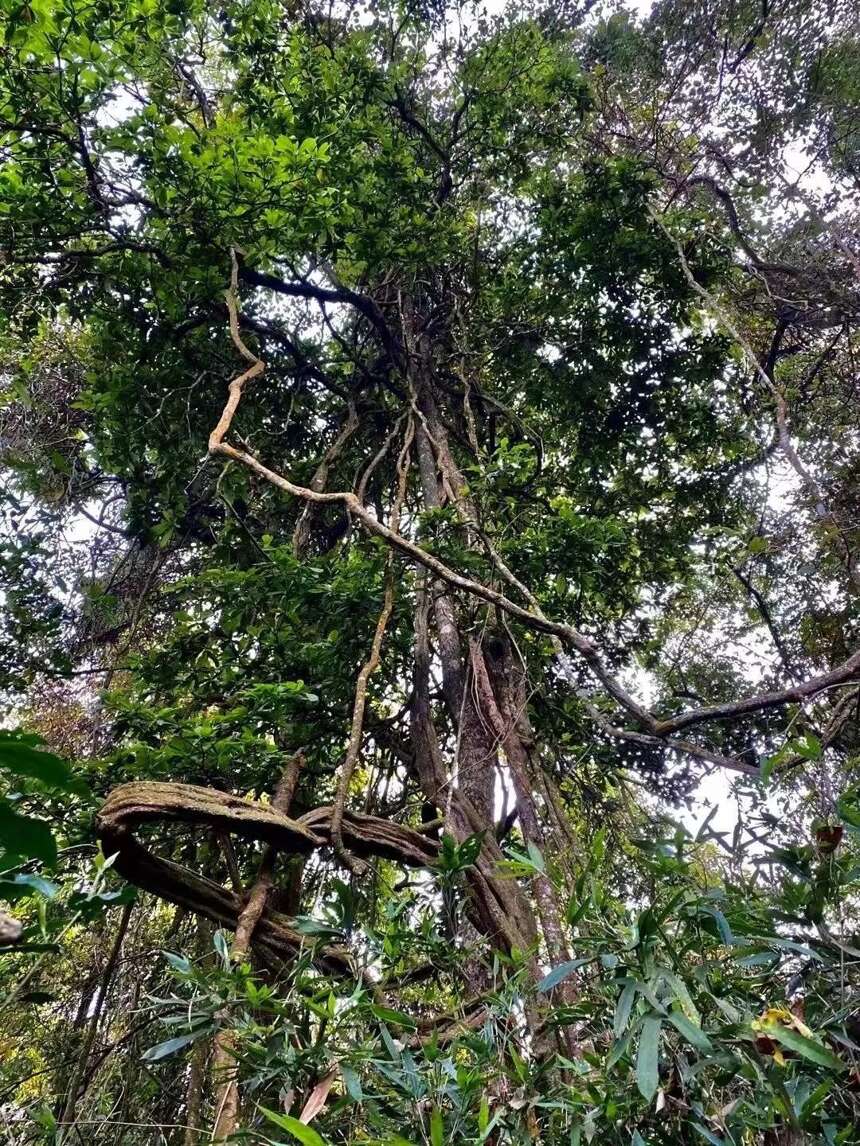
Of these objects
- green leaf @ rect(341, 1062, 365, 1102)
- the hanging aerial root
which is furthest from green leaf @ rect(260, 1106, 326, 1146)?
the hanging aerial root

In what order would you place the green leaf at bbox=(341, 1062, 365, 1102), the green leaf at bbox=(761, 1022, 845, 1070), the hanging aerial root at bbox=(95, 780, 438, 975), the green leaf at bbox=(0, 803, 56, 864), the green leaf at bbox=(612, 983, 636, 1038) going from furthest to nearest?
the hanging aerial root at bbox=(95, 780, 438, 975), the green leaf at bbox=(341, 1062, 365, 1102), the green leaf at bbox=(612, 983, 636, 1038), the green leaf at bbox=(761, 1022, 845, 1070), the green leaf at bbox=(0, 803, 56, 864)

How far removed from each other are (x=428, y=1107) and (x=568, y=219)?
397 cm

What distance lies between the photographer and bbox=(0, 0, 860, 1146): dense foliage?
1.17 m

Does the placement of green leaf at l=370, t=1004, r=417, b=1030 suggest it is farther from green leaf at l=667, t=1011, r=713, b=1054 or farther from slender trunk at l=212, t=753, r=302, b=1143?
green leaf at l=667, t=1011, r=713, b=1054

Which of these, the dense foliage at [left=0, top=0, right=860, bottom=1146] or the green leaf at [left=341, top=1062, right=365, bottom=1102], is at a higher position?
the dense foliage at [left=0, top=0, right=860, bottom=1146]

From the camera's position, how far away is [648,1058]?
94 centimetres

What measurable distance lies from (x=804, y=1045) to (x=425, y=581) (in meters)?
2.22

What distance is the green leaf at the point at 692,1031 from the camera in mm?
950

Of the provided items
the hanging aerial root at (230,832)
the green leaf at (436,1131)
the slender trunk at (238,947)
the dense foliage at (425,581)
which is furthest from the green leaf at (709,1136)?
the hanging aerial root at (230,832)

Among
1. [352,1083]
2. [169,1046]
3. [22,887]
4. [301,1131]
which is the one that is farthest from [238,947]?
[22,887]

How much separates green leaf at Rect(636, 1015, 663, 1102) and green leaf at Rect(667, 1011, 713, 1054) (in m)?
0.03

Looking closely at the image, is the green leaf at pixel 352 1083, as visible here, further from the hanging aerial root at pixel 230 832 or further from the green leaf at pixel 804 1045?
the green leaf at pixel 804 1045

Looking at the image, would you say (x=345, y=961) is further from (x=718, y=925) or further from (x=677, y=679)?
(x=677, y=679)

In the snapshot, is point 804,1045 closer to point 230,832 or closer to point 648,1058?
point 648,1058
